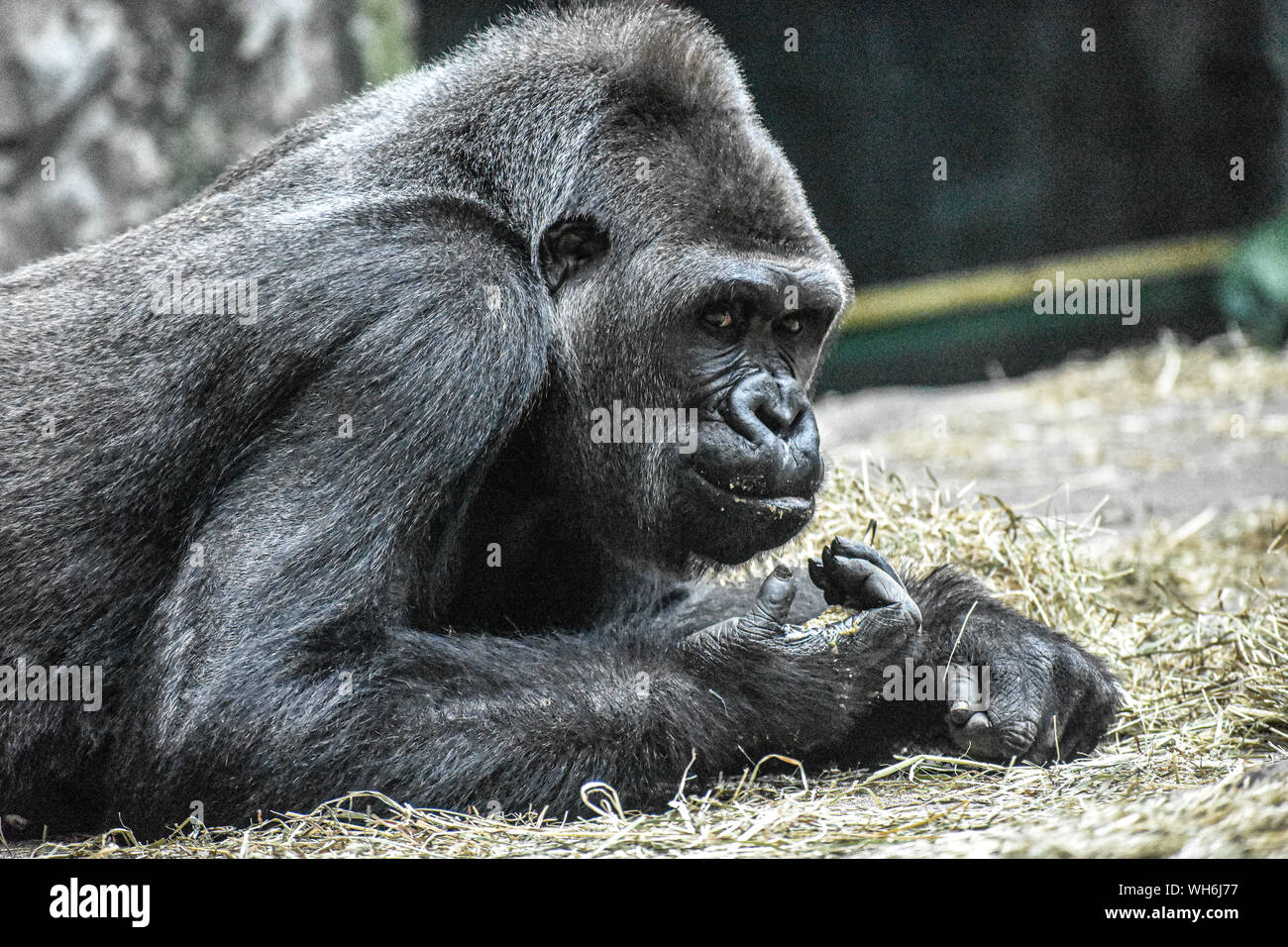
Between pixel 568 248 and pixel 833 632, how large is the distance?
135cm

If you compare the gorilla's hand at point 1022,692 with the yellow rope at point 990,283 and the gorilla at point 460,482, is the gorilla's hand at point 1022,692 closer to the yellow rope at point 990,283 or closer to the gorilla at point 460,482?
the gorilla at point 460,482

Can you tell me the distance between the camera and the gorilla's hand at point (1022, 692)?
3.77 meters

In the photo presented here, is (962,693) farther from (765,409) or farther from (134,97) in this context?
(134,97)

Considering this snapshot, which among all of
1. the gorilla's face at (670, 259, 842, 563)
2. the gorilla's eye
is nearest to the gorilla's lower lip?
the gorilla's face at (670, 259, 842, 563)

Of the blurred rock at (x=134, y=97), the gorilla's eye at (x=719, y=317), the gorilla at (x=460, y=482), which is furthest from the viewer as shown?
the blurred rock at (x=134, y=97)

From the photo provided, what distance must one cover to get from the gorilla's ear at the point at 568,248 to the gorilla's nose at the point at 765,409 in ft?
2.01

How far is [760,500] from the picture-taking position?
147 inches

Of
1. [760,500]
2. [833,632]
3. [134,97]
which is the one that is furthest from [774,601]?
[134,97]

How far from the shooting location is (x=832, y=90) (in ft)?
38.5

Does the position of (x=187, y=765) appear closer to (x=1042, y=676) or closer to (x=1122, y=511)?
(x=1042, y=676)

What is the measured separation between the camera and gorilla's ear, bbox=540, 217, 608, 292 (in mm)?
4039

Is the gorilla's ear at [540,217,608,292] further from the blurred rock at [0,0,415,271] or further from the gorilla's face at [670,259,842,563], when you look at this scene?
the blurred rock at [0,0,415,271]

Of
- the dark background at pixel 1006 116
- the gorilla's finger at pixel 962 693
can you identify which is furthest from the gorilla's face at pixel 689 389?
the dark background at pixel 1006 116

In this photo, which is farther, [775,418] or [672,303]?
[672,303]
